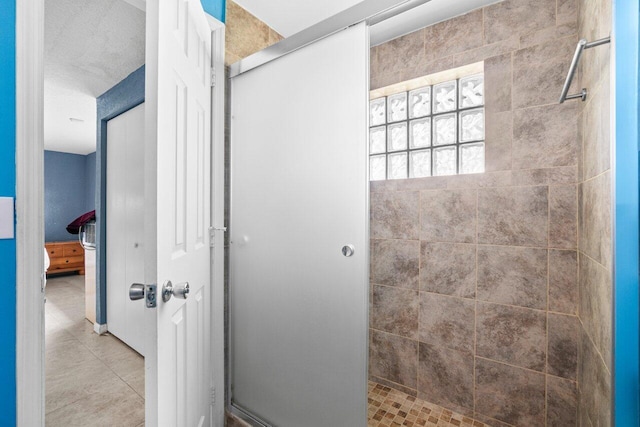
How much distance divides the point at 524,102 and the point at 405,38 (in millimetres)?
922

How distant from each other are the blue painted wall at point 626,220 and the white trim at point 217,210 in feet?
5.12

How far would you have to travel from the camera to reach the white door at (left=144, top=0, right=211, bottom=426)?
83cm

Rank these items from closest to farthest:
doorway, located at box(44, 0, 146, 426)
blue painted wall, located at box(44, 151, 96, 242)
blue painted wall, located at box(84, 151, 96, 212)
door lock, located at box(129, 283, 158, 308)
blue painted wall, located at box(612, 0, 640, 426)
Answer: blue painted wall, located at box(612, 0, 640, 426) → door lock, located at box(129, 283, 158, 308) → doorway, located at box(44, 0, 146, 426) → blue painted wall, located at box(44, 151, 96, 242) → blue painted wall, located at box(84, 151, 96, 212)

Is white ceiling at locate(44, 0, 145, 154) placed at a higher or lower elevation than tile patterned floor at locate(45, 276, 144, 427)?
higher

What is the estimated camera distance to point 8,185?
2.85 feet

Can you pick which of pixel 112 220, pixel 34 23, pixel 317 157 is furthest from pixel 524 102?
pixel 112 220

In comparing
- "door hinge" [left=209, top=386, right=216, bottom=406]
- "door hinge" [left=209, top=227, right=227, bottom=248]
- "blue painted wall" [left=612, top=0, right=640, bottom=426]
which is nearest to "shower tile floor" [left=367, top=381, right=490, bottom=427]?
"door hinge" [left=209, top=386, right=216, bottom=406]

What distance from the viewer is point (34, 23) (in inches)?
35.9

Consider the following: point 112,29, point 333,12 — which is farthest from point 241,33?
point 112,29

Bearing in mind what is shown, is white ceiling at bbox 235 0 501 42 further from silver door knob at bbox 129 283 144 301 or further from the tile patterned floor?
the tile patterned floor

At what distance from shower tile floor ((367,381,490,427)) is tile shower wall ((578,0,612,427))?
658 mm

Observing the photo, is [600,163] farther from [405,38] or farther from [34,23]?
[34,23]

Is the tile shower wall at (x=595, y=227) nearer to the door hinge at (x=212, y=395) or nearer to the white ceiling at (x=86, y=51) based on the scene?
the door hinge at (x=212, y=395)

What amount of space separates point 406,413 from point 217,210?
5.60ft
